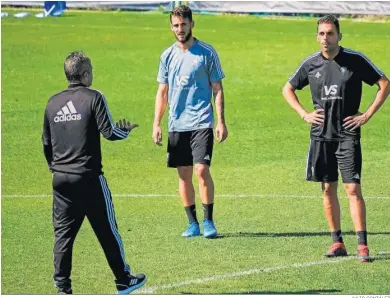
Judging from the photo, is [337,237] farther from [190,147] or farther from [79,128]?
[79,128]

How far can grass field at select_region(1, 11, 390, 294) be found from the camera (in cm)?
1180

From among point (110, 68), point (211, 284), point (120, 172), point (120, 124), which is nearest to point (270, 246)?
point (211, 284)

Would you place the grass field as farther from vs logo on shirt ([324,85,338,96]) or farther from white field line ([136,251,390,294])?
vs logo on shirt ([324,85,338,96])

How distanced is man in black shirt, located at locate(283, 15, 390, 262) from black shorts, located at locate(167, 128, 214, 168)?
52.8 inches

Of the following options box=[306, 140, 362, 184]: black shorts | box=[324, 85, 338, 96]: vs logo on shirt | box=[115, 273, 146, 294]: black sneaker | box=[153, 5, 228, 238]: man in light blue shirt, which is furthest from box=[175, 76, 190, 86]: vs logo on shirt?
box=[115, 273, 146, 294]: black sneaker

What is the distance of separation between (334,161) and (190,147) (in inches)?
70.8

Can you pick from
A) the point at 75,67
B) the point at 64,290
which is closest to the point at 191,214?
the point at 64,290

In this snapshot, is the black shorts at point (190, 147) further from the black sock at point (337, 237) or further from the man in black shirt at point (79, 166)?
the man in black shirt at point (79, 166)

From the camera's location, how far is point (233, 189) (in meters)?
16.6

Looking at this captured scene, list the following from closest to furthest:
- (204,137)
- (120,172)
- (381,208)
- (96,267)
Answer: (96,267) → (204,137) → (381,208) → (120,172)

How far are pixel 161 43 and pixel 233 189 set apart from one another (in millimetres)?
16989

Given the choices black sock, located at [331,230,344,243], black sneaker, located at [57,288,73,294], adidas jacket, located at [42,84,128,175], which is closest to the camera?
adidas jacket, located at [42,84,128,175]

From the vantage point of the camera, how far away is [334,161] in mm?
12617

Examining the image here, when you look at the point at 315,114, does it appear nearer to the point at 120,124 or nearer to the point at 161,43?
the point at 120,124
